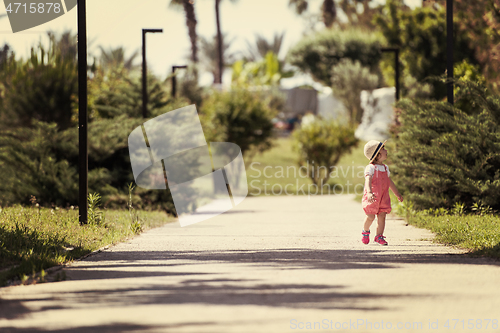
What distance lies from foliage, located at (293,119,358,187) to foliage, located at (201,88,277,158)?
169 cm

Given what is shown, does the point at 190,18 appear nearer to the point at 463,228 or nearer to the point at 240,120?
the point at 240,120

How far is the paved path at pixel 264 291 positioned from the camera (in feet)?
15.5

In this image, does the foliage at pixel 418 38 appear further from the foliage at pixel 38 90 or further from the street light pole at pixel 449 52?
the street light pole at pixel 449 52

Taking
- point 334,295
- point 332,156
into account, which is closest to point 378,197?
point 334,295

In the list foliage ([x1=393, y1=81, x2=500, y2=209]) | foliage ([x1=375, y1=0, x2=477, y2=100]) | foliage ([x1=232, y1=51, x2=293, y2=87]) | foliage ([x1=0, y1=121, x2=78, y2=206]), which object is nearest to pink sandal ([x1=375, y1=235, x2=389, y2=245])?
foliage ([x1=393, y1=81, x2=500, y2=209])

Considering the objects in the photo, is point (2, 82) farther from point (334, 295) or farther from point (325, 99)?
point (325, 99)

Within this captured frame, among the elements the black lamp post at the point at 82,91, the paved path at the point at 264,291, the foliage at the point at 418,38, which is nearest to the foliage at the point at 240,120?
the foliage at the point at 418,38

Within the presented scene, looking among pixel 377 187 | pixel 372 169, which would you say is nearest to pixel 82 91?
pixel 372 169

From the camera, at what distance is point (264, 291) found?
5707mm

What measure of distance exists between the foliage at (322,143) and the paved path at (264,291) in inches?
831

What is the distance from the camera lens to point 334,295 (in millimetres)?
5504

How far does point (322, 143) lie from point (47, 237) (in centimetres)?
2220

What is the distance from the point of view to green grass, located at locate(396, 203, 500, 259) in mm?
8103

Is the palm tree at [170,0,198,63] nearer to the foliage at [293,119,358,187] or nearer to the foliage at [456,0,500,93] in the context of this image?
the foliage at [293,119,358,187]
